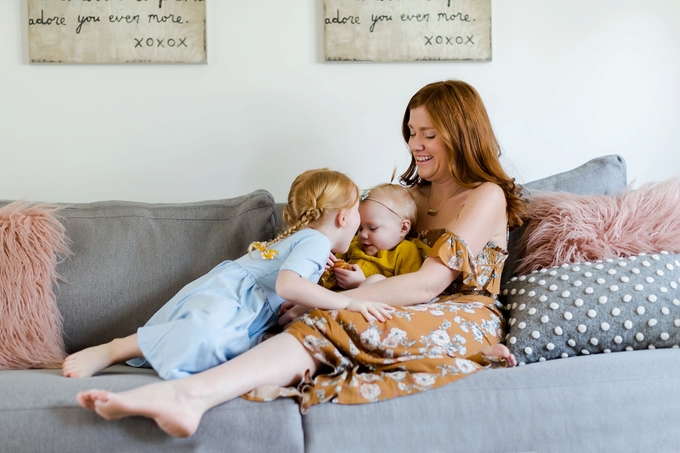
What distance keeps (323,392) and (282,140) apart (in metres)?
1.19

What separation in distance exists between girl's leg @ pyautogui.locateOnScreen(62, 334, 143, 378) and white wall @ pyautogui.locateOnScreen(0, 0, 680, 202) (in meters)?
0.83

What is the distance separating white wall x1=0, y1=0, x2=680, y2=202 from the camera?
222 centimetres

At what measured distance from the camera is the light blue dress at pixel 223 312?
4.77 ft

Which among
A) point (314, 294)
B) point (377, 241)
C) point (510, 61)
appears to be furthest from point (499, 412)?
point (510, 61)

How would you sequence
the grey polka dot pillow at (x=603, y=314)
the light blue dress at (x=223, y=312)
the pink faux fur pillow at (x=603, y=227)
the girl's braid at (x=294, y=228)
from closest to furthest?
the light blue dress at (x=223, y=312), the grey polka dot pillow at (x=603, y=314), the girl's braid at (x=294, y=228), the pink faux fur pillow at (x=603, y=227)

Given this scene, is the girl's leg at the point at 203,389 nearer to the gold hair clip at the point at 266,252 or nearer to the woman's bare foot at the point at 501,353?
the gold hair clip at the point at 266,252

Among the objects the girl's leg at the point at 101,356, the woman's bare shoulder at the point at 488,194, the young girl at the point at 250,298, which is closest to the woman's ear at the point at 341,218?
the young girl at the point at 250,298

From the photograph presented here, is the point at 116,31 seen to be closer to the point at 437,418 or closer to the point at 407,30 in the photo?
the point at 407,30

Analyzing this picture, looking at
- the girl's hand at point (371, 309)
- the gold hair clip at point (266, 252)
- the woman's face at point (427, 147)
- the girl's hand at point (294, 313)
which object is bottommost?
the girl's hand at point (294, 313)

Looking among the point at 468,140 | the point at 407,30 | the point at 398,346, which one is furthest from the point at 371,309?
the point at 407,30

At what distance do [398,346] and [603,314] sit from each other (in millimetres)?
548

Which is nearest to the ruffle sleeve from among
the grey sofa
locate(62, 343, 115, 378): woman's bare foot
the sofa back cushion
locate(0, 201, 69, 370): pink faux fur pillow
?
the grey sofa

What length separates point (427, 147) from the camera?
75.3 inches

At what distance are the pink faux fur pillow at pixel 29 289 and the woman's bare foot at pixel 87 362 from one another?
0.70ft
